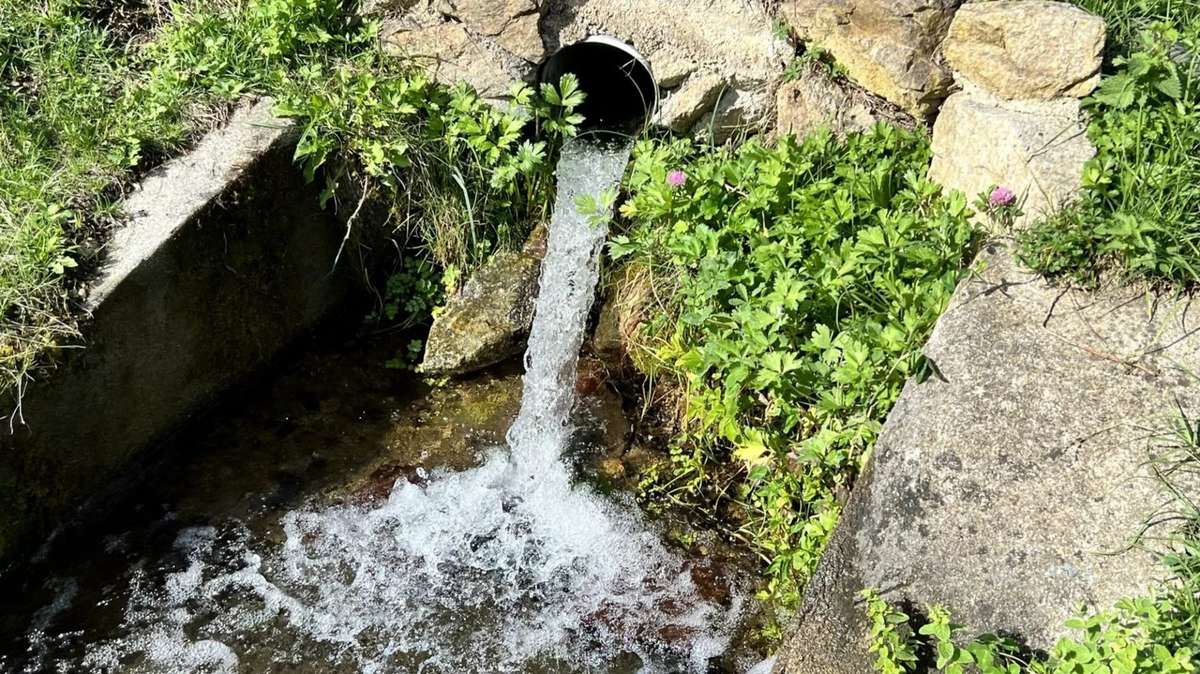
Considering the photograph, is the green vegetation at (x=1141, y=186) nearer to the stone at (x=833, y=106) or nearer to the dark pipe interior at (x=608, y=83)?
the stone at (x=833, y=106)

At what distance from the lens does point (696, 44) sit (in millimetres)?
4746

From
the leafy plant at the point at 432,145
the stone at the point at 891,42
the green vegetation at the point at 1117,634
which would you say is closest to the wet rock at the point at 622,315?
the leafy plant at the point at 432,145

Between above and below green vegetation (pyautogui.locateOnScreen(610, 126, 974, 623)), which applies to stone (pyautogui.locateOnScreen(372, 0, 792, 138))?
above

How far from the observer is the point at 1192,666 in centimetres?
237

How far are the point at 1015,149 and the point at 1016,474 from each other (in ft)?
4.50

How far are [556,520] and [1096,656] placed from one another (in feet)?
7.54

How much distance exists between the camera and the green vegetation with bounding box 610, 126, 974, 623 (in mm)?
3467

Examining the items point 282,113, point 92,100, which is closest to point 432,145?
point 282,113

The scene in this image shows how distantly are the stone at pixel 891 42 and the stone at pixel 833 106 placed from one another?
0.20 feet

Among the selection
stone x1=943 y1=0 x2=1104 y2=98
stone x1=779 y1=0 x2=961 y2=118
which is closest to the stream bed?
stone x1=779 y1=0 x2=961 y2=118

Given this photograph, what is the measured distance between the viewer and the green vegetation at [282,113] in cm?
441

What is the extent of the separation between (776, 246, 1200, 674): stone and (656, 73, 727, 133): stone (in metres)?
1.97

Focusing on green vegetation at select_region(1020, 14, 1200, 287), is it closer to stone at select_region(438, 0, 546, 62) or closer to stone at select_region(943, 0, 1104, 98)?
stone at select_region(943, 0, 1104, 98)

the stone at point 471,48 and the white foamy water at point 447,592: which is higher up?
the stone at point 471,48
